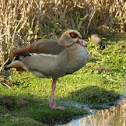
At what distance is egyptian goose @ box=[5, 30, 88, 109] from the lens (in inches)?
243

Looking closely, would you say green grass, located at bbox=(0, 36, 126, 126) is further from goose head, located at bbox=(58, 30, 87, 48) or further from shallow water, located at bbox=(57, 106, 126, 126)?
goose head, located at bbox=(58, 30, 87, 48)

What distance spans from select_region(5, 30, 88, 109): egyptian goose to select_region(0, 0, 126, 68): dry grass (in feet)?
3.66

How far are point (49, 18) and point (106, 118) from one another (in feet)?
13.2

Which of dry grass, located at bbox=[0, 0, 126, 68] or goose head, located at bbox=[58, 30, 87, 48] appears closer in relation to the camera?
goose head, located at bbox=[58, 30, 87, 48]

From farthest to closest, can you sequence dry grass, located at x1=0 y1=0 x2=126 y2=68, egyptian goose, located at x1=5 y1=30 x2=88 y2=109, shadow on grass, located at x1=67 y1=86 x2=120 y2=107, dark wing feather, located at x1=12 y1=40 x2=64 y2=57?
1. dry grass, located at x1=0 y1=0 x2=126 y2=68
2. shadow on grass, located at x1=67 y1=86 x2=120 y2=107
3. dark wing feather, located at x1=12 y1=40 x2=64 y2=57
4. egyptian goose, located at x1=5 y1=30 x2=88 y2=109

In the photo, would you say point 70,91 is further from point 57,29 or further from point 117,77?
point 57,29

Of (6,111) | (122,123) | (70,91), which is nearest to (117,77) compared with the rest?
(70,91)

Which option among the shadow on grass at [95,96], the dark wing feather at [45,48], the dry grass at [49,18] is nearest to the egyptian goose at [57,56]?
the dark wing feather at [45,48]

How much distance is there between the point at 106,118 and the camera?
6.45 m

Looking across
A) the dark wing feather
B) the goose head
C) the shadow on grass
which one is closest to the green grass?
the shadow on grass

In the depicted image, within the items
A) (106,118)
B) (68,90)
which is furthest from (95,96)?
(106,118)

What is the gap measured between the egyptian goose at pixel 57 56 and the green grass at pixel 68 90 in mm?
296

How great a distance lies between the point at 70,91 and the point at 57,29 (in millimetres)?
2908

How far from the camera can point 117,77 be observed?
8.19m
